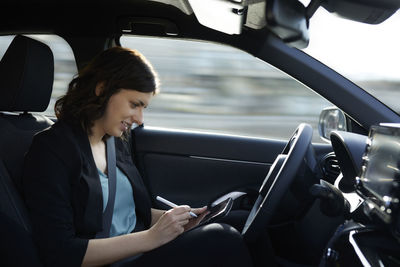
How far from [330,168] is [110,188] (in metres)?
0.88

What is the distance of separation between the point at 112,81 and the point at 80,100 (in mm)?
129

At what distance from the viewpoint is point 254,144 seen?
253cm

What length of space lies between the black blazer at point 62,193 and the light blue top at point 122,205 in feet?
0.36

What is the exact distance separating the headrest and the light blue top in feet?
1.18

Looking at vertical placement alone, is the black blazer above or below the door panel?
above

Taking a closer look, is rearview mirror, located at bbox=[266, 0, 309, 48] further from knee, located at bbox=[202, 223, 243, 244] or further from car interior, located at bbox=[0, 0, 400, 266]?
knee, located at bbox=[202, 223, 243, 244]

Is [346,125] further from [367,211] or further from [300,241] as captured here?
[367,211]

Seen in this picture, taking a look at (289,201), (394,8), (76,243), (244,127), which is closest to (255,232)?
(289,201)

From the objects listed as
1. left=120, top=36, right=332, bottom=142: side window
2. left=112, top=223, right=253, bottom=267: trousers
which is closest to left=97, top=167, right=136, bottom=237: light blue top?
left=112, top=223, right=253, bottom=267: trousers

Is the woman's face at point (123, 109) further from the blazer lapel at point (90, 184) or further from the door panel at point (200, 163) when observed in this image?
the door panel at point (200, 163)

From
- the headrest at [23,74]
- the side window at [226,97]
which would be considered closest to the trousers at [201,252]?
the headrest at [23,74]

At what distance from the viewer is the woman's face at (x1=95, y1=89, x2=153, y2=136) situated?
5.35 ft

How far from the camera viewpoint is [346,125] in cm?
188

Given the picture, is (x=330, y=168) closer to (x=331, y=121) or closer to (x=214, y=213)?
(x=331, y=121)
